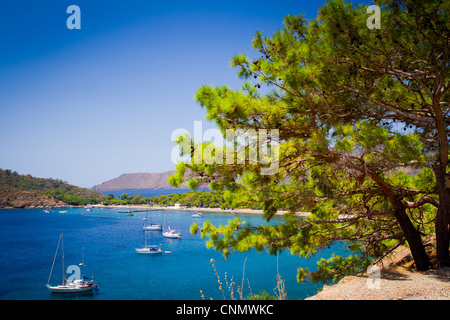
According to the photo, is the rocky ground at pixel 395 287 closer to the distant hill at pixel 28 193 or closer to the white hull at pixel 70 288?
the white hull at pixel 70 288

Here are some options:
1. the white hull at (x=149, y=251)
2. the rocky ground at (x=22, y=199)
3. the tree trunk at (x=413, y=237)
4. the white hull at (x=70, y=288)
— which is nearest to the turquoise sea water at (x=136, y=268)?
the white hull at (x=70, y=288)

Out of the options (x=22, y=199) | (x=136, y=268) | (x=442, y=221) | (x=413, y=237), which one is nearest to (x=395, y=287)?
(x=413, y=237)

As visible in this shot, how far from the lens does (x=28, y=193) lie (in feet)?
268

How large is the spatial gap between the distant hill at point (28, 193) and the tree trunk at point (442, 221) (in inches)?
3685

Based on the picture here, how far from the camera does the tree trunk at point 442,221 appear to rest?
369 centimetres

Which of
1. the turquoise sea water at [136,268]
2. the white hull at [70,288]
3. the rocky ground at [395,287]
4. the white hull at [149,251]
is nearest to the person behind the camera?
the rocky ground at [395,287]

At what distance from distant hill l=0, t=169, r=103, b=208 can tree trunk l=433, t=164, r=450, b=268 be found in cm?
9360

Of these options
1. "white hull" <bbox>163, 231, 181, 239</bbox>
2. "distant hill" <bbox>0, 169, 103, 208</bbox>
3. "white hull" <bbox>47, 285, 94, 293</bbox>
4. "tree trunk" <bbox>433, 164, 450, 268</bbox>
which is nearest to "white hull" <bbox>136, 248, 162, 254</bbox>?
"white hull" <bbox>163, 231, 181, 239</bbox>

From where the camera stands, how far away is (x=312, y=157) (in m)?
3.89

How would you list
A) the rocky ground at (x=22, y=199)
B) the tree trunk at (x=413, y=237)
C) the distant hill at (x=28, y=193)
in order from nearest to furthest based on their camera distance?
the tree trunk at (x=413, y=237), the rocky ground at (x=22, y=199), the distant hill at (x=28, y=193)

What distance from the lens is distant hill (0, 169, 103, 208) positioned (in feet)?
259

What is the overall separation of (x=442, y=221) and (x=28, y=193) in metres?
98.2

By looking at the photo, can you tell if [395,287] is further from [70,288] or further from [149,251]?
[149,251]
